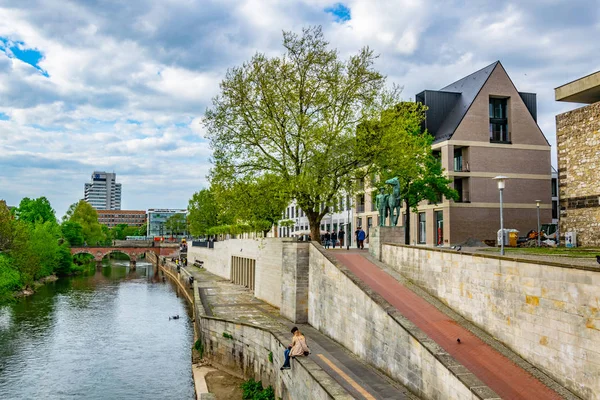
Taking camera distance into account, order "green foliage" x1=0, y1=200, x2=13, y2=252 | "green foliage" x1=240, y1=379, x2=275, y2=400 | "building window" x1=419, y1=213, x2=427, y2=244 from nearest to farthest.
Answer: "green foliage" x1=240, y1=379, x2=275, y2=400
"building window" x1=419, y1=213, x2=427, y2=244
"green foliage" x1=0, y1=200, x2=13, y2=252

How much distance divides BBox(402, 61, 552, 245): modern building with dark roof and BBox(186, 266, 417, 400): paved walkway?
59.1 feet

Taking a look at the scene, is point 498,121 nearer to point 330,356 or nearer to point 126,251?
point 330,356

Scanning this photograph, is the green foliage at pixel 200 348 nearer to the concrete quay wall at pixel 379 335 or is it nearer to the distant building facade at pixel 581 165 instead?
the concrete quay wall at pixel 379 335

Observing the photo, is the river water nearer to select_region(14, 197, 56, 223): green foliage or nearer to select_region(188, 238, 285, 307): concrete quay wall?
select_region(188, 238, 285, 307): concrete quay wall

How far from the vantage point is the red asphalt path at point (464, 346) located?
39.5 ft

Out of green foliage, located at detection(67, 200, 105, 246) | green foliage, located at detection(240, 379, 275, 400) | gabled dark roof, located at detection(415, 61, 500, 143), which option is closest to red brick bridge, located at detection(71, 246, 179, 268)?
green foliage, located at detection(67, 200, 105, 246)

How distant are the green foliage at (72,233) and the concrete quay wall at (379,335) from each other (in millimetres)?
95547

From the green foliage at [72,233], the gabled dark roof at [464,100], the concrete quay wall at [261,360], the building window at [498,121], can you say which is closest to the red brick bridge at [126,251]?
the green foliage at [72,233]

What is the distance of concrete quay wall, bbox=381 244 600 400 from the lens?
11.4 meters

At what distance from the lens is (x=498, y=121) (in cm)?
4484

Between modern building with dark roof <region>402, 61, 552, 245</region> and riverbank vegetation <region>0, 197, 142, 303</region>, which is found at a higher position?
modern building with dark roof <region>402, 61, 552, 245</region>

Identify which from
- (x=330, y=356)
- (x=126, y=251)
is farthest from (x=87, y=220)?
(x=330, y=356)

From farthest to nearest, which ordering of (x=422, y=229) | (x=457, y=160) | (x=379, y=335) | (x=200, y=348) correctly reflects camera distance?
1. (x=422, y=229)
2. (x=457, y=160)
3. (x=200, y=348)
4. (x=379, y=335)

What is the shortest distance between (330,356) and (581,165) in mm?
15788
